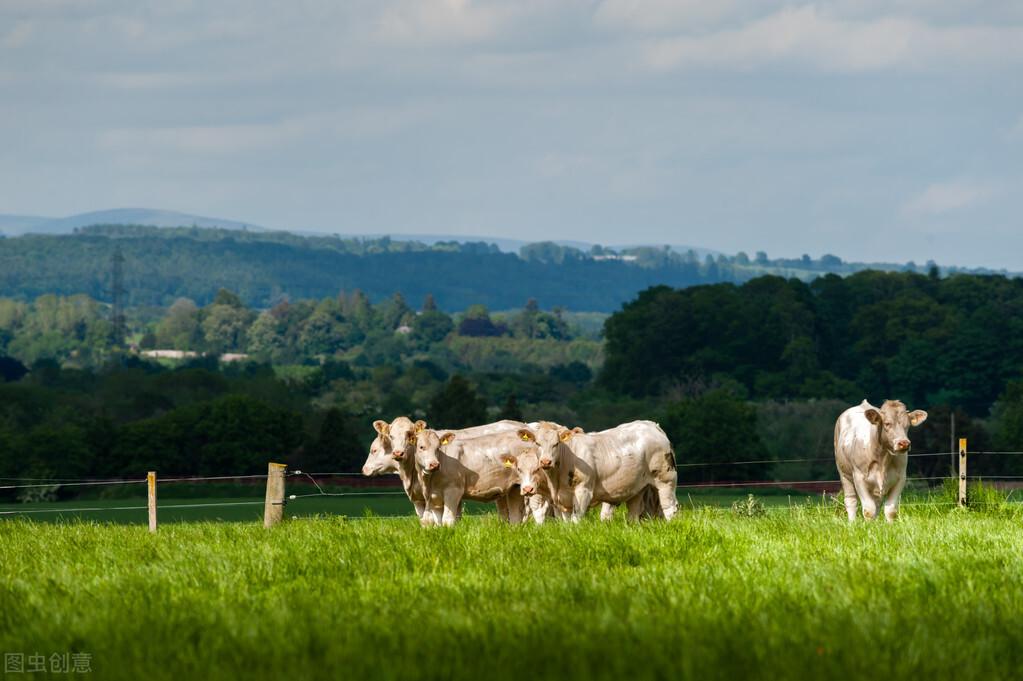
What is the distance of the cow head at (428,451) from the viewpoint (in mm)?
18859

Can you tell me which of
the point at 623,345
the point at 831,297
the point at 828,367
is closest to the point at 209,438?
the point at 623,345

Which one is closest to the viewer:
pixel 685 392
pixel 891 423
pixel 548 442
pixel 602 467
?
pixel 548 442

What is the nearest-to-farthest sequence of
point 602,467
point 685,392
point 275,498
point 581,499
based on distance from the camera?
point 581,499
point 602,467
point 275,498
point 685,392

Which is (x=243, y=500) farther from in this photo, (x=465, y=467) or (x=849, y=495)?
(x=849, y=495)

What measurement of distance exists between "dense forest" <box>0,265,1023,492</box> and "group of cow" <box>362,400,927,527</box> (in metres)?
73.8

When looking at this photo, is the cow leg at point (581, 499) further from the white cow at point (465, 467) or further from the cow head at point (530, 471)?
the white cow at point (465, 467)

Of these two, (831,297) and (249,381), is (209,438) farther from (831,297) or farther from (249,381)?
(831,297)

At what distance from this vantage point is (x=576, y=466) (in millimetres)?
19219

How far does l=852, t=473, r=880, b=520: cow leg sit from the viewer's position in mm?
19422

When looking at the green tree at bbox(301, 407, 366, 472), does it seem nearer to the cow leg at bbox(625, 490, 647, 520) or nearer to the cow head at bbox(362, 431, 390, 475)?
the cow head at bbox(362, 431, 390, 475)

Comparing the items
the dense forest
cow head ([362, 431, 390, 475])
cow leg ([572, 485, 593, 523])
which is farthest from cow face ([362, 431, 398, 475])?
the dense forest

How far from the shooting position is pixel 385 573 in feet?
44.2

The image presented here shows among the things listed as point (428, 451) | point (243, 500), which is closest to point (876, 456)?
point (428, 451)

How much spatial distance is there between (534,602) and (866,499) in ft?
29.8
